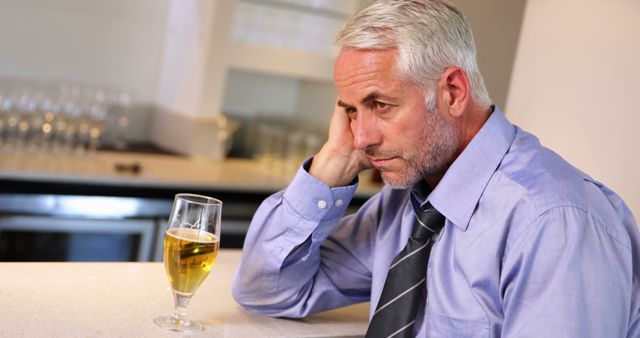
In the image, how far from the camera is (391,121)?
1.45m

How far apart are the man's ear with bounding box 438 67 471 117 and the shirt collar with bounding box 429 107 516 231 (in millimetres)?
59

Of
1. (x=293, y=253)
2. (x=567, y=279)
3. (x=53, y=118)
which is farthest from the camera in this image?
(x=53, y=118)

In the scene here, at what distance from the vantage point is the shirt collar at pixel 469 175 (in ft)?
4.57

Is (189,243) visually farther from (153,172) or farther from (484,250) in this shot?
(153,172)

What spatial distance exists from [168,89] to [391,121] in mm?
3104

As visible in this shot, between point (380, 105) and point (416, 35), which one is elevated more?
point (416, 35)

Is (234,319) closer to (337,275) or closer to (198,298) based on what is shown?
(198,298)

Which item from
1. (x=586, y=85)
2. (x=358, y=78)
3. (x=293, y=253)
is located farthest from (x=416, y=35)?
(x=586, y=85)

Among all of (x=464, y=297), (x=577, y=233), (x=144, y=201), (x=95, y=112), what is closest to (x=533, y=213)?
(x=577, y=233)

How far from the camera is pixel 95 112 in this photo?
12.3ft

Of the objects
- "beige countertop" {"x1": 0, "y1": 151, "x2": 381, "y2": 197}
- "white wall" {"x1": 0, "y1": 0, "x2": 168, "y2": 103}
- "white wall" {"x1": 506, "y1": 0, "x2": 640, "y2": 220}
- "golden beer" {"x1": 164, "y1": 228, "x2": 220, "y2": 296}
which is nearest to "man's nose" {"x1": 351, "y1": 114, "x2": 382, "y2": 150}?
"golden beer" {"x1": 164, "y1": 228, "x2": 220, "y2": 296}

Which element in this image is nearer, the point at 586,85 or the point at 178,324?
the point at 178,324

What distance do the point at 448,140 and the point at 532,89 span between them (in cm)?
80

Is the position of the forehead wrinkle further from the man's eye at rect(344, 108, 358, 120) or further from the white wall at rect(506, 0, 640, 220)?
the white wall at rect(506, 0, 640, 220)
